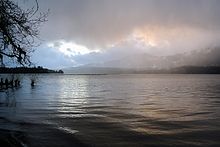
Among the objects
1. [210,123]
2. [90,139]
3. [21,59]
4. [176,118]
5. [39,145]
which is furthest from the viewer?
[176,118]

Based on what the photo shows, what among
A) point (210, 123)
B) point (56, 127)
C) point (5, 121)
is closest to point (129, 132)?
point (56, 127)

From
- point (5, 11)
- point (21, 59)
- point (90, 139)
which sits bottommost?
point (90, 139)

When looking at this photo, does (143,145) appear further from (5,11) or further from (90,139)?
(5,11)

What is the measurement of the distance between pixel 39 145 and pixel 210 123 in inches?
Result: 567

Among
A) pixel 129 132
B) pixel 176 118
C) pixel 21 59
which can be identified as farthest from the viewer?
pixel 176 118

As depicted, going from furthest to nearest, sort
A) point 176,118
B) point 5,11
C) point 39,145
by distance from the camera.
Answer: point 176,118
point 39,145
point 5,11

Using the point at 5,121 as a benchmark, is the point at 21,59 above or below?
above

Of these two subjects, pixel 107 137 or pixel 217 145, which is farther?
pixel 107 137

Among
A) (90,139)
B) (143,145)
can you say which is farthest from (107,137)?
(143,145)

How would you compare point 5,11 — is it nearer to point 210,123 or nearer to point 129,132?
point 129,132

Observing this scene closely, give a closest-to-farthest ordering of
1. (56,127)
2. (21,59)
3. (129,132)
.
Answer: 1. (21,59)
2. (129,132)
3. (56,127)

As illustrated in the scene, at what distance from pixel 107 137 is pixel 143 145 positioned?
309cm

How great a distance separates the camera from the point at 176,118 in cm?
3016

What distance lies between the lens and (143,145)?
62.1 feet
